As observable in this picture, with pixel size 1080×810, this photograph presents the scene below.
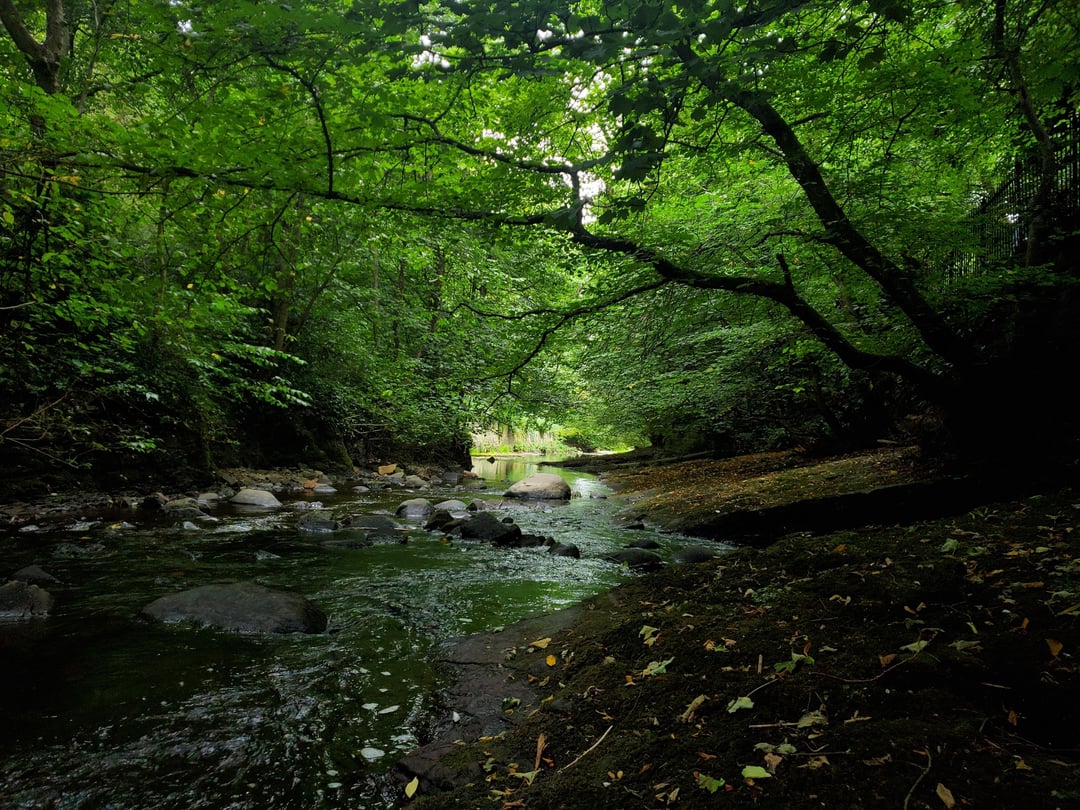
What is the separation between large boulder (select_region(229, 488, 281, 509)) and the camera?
11.2 m

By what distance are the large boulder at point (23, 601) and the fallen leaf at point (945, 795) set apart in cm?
655

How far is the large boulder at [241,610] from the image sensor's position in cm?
479

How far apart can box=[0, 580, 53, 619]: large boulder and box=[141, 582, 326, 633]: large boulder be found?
2.76ft

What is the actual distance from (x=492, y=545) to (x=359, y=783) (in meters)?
6.02

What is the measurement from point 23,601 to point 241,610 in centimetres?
192

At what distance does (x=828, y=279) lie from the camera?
24.9 ft

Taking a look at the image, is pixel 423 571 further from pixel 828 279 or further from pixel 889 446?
pixel 889 446

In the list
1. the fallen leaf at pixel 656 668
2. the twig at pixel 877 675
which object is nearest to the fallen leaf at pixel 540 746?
the fallen leaf at pixel 656 668

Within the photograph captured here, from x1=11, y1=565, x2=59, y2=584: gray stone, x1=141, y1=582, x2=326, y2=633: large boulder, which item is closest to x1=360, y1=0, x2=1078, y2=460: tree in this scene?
x1=141, y1=582, x2=326, y2=633: large boulder

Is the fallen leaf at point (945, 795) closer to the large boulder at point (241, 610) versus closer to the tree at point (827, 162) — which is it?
the tree at point (827, 162)

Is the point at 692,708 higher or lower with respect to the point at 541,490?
higher

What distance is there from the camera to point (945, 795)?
1720 mm

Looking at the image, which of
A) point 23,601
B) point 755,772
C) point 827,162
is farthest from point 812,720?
point 23,601

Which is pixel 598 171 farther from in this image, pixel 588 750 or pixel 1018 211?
pixel 1018 211
